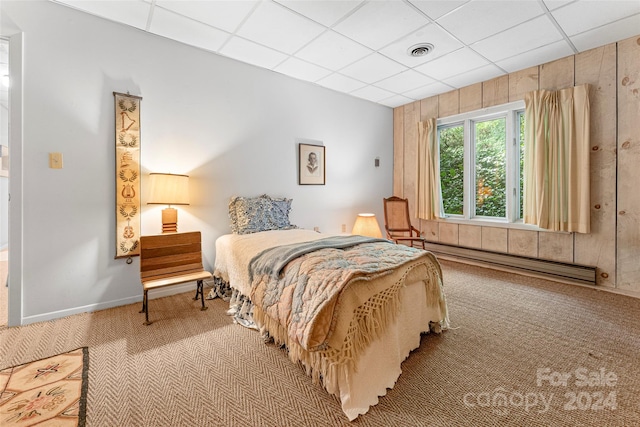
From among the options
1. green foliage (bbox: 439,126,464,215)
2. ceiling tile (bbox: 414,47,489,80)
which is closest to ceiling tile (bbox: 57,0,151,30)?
ceiling tile (bbox: 414,47,489,80)

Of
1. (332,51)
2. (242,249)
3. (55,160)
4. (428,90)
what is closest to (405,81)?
(428,90)

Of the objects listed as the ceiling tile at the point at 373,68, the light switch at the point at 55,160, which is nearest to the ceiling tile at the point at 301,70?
the ceiling tile at the point at 373,68

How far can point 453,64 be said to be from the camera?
3473 millimetres

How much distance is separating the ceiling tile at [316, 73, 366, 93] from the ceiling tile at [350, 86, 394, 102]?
0.44 feet

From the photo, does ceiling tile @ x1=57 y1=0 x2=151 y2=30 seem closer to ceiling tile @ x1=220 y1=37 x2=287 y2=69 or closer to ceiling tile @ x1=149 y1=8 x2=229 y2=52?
ceiling tile @ x1=149 y1=8 x2=229 y2=52

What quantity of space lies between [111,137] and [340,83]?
116 inches

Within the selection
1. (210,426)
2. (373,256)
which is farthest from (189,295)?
(373,256)

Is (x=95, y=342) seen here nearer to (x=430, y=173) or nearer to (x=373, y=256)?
(x=373, y=256)

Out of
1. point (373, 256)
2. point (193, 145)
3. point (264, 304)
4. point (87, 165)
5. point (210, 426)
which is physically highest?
point (193, 145)

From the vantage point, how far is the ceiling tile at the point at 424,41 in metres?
2.79

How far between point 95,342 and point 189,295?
3.28 feet

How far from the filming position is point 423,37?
2873 millimetres

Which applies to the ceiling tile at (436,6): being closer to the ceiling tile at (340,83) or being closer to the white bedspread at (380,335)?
the ceiling tile at (340,83)

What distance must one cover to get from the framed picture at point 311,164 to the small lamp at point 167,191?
5.51ft
